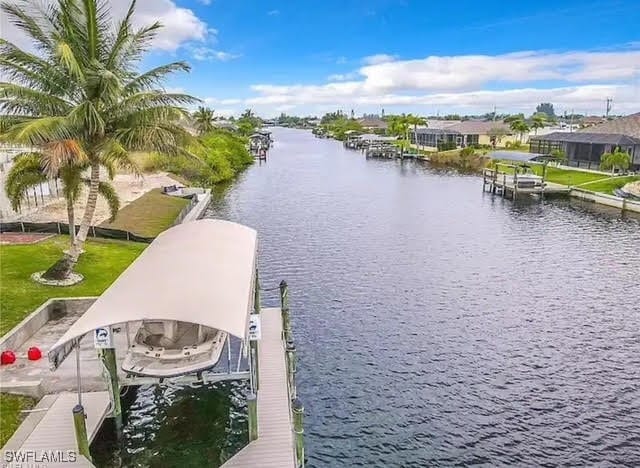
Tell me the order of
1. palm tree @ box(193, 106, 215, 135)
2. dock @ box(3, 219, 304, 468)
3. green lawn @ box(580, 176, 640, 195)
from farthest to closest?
palm tree @ box(193, 106, 215, 135), green lawn @ box(580, 176, 640, 195), dock @ box(3, 219, 304, 468)

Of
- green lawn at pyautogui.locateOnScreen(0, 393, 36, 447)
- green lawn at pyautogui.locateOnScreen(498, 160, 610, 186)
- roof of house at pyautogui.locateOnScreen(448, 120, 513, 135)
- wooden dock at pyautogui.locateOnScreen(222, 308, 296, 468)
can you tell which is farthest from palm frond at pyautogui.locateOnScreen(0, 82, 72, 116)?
roof of house at pyautogui.locateOnScreen(448, 120, 513, 135)

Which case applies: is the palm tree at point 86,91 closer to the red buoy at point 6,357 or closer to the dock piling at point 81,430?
the red buoy at point 6,357

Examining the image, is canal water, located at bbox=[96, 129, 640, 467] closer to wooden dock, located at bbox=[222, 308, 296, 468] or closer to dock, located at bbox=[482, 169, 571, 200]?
wooden dock, located at bbox=[222, 308, 296, 468]

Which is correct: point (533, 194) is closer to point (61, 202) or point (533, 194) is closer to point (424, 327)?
point (424, 327)

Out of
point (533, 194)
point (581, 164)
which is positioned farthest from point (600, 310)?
point (581, 164)

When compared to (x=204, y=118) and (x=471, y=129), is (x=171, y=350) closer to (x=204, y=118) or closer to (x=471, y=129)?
(x=204, y=118)

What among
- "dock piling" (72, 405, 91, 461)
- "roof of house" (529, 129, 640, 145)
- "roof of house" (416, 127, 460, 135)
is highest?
"roof of house" (416, 127, 460, 135)

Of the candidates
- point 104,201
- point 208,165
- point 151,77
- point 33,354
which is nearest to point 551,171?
point 208,165
